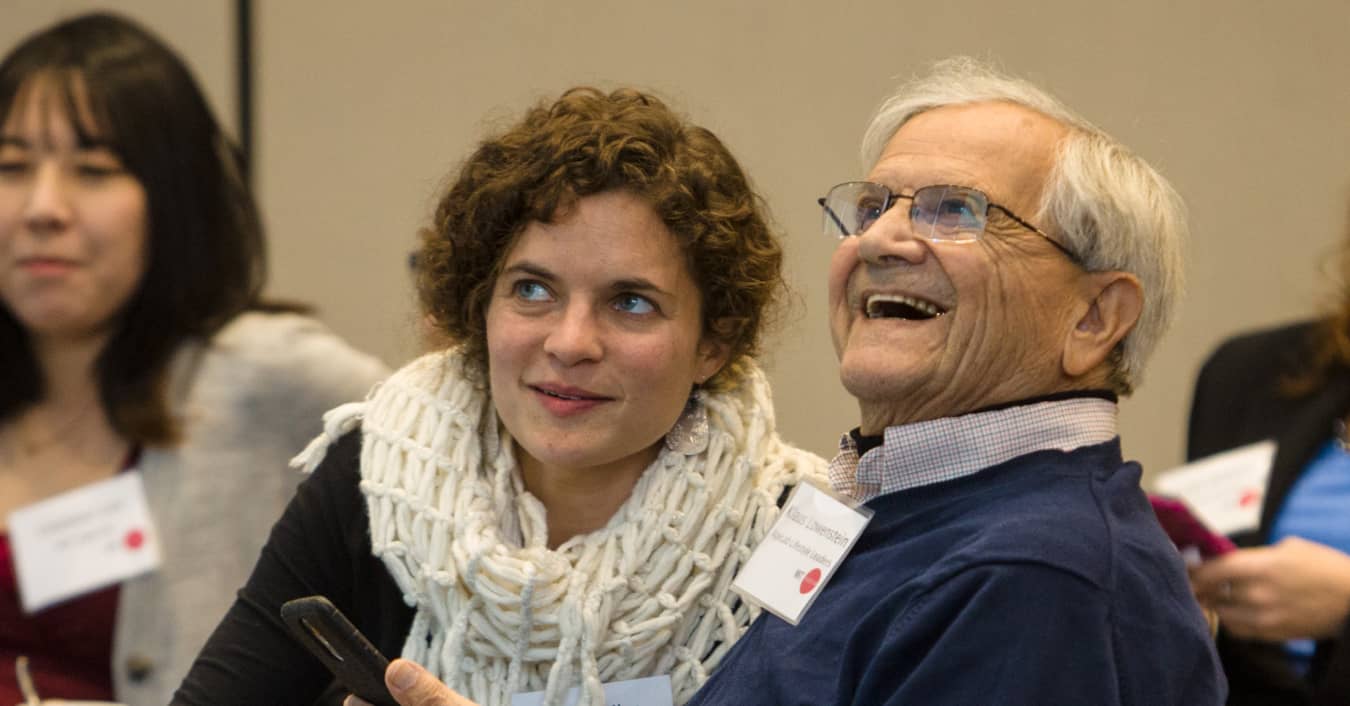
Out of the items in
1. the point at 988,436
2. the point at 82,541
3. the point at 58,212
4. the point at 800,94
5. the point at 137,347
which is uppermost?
the point at 800,94

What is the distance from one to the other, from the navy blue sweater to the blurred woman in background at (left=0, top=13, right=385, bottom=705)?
1372mm

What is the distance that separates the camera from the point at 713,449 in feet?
6.53

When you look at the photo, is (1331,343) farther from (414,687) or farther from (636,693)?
(414,687)

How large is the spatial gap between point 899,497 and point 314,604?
2.21ft

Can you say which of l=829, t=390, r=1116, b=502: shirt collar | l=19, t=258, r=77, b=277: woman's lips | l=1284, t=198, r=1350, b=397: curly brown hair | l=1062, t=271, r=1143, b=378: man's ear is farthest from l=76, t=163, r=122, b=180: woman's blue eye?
l=1284, t=198, r=1350, b=397: curly brown hair

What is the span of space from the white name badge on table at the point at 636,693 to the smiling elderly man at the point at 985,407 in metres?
0.12

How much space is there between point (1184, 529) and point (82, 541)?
1.93 meters

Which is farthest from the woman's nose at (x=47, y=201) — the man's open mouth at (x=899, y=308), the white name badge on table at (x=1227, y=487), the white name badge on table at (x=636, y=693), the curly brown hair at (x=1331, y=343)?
the curly brown hair at (x=1331, y=343)

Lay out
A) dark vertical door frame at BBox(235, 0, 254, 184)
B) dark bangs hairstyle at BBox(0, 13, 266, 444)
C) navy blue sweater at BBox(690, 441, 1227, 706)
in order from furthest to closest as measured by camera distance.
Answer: dark vertical door frame at BBox(235, 0, 254, 184) → dark bangs hairstyle at BBox(0, 13, 266, 444) → navy blue sweater at BBox(690, 441, 1227, 706)

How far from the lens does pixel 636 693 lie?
72.9 inches

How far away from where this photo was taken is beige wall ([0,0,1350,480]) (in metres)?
3.17

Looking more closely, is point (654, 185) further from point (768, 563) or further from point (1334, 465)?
point (1334, 465)

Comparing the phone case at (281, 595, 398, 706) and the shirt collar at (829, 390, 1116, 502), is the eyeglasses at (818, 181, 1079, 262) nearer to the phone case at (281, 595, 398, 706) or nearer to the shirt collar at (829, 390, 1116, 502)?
the shirt collar at (829, 390, 1116, 502)

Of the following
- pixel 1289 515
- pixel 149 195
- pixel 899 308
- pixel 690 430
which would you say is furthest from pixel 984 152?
A: pixel 149 195
